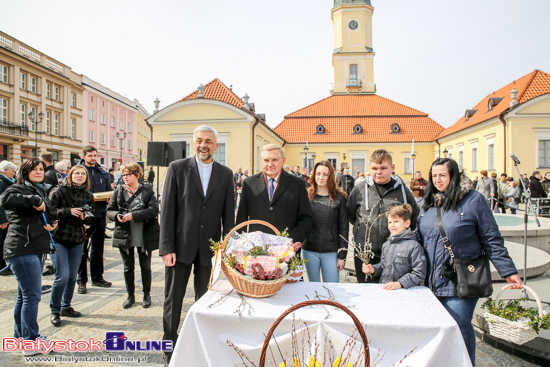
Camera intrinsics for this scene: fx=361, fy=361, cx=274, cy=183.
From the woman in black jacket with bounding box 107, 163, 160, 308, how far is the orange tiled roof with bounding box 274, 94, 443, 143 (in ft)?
99.2

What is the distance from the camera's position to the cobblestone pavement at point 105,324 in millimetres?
3490

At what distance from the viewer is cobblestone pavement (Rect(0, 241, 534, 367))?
11.5ft

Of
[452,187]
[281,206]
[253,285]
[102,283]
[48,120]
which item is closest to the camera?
[253,285]

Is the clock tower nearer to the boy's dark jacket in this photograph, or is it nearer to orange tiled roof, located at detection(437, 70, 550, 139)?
orange tiled roof, located at detection(437, 70, 550, 139)

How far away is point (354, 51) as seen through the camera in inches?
1768

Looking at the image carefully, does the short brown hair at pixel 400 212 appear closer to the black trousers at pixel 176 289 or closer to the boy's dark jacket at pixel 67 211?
the black trousers at pixel 176 289

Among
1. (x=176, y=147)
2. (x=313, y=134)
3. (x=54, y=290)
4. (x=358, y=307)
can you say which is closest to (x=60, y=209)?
(x=54, y=290)

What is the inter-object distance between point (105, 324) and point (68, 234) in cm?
120

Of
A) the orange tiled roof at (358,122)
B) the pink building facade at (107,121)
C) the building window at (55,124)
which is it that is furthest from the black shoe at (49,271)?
the building window at (55,124)

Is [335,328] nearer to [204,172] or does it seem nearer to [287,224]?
[287,224]

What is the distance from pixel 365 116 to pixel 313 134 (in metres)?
5.81

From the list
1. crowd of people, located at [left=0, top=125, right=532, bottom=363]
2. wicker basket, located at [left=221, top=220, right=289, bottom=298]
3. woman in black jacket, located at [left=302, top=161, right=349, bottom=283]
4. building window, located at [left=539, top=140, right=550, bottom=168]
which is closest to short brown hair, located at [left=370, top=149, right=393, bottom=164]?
crowd of people, located at [left=0, top=125, right=532, bottom=363]

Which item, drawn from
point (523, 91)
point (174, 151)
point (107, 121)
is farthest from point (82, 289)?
point (107, 121)

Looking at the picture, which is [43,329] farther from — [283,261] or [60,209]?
[283,261]
